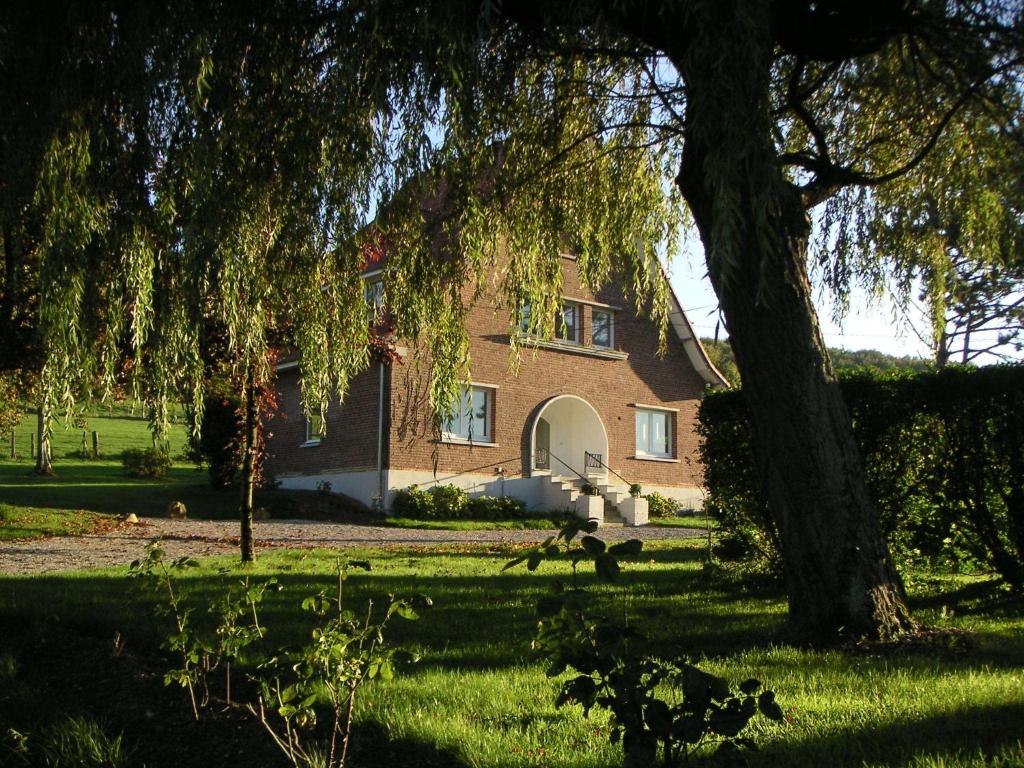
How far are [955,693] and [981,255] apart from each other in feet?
14.3

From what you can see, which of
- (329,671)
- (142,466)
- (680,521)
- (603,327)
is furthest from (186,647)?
(142,466)

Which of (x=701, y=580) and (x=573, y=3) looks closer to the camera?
(x=573, y=3)

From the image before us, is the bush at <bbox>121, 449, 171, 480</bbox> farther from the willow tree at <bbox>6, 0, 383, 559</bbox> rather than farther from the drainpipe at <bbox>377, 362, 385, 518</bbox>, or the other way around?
the willow tree at <bbox>6, 0, 383, 559</bbox>

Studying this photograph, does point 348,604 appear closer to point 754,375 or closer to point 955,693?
point 754,375

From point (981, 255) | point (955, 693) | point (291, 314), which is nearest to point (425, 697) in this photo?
point (955, 693)

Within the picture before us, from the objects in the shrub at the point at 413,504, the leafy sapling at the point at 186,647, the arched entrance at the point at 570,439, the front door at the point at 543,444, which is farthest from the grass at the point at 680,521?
the leafy sapling at the point at 186,647

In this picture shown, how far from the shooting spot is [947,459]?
782 cm

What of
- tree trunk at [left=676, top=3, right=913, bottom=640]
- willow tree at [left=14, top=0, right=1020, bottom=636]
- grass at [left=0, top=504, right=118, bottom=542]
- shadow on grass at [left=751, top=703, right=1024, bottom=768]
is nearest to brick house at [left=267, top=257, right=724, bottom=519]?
grass at [left=0, top=504, right=118, bottom=542]

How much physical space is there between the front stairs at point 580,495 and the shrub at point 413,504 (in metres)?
3.54

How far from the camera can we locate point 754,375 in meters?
6.20

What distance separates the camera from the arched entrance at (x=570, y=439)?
26.1m

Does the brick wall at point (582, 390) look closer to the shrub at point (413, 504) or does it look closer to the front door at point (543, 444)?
the shrub at point (413, 504)

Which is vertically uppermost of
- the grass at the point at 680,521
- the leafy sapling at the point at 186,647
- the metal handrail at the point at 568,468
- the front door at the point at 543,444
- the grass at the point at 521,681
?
the front door at the point at 543,444

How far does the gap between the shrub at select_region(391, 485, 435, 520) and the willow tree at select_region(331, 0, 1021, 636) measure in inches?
563
